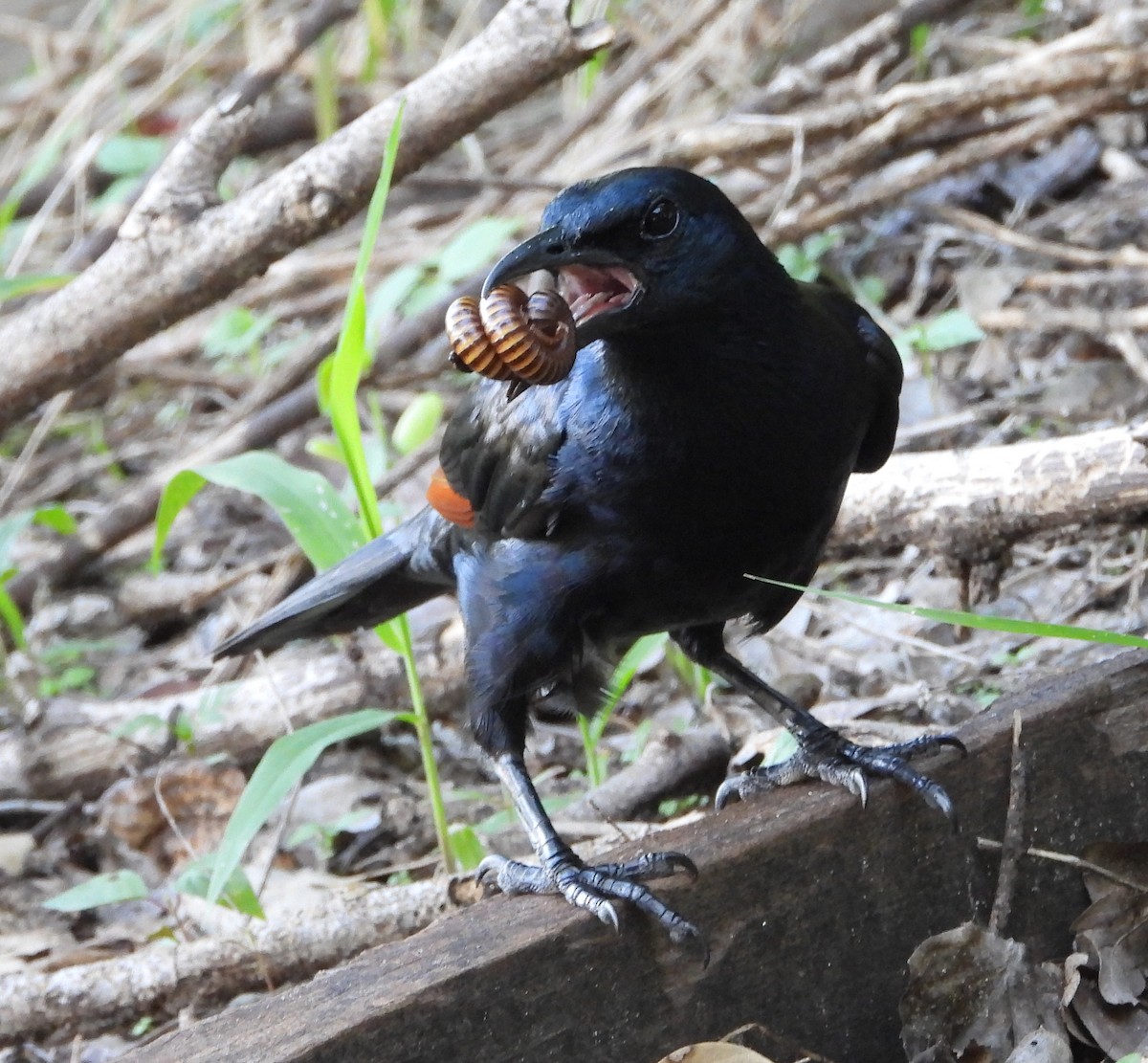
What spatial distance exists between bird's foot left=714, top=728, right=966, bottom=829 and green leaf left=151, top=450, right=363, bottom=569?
896 mm

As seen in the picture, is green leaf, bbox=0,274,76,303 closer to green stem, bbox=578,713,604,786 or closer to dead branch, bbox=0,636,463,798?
dead branch, bbox=0,636,463,798

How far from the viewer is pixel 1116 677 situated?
2.24 metres

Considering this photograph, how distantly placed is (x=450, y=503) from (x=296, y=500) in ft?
1.00

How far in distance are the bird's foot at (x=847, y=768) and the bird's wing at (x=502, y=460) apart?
1.86 feet

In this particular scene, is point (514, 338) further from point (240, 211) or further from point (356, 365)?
point (240, 211)

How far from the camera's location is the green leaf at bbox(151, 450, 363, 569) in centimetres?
285

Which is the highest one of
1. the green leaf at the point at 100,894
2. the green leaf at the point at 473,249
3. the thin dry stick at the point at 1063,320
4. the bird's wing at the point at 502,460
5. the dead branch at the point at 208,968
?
the bird's wing at the point at 502,460

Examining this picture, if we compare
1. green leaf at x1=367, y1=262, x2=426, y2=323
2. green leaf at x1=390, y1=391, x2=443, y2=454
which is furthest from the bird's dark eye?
green leaf at x1=367, y1=262, x2=426, y2=323

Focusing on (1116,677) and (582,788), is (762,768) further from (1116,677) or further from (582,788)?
(582,788)

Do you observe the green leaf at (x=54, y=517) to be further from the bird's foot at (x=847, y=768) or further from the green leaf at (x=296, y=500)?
the bird's foot at (x=847, y=768)

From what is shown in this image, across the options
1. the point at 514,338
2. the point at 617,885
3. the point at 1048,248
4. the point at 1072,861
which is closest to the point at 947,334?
the point at 1048,248

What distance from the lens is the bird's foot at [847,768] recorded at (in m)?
2.14

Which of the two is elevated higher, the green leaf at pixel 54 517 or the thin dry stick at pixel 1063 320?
the green leaf at pixel 54 517

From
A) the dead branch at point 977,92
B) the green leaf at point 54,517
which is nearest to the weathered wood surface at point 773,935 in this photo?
the green leaf at point 54,517
